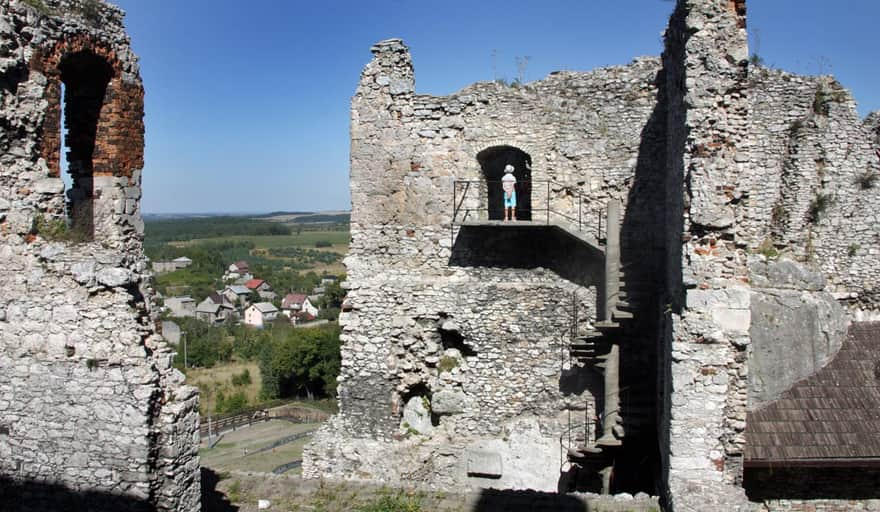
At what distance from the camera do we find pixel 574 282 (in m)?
13.1

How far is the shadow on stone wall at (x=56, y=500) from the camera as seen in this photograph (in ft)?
26.4

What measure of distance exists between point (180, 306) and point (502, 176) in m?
84.1

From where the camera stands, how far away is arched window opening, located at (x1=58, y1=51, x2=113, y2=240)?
9023 mm

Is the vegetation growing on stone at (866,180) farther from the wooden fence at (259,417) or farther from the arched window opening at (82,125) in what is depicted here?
the wooden fence at (259,417)

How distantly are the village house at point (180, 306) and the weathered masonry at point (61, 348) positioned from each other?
8528cm

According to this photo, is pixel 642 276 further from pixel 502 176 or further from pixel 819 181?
pixel 819 181

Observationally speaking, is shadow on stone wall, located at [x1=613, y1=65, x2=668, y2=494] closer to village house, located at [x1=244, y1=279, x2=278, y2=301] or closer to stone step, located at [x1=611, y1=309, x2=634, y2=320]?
stone step, located at [x1=611, y1=309, x2=634, y2=320]

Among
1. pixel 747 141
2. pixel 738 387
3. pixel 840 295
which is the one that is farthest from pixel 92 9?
pixel 840 295

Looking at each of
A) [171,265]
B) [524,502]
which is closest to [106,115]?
[524,502]

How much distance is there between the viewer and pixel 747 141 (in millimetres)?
9586

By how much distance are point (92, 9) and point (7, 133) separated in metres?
1.82

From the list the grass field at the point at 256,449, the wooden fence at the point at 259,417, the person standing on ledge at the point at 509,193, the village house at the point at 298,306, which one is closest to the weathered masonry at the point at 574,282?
the person standing on ledge at the point at 509,193

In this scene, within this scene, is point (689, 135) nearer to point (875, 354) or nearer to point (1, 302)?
point (875, 354)

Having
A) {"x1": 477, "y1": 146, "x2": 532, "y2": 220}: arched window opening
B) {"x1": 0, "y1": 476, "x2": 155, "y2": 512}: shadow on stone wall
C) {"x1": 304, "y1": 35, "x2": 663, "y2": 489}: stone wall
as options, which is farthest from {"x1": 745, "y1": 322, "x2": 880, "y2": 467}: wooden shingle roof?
{"x1": 0, "y1": 476, "x2": 155, "y2": 512}: shadow on stone wall
